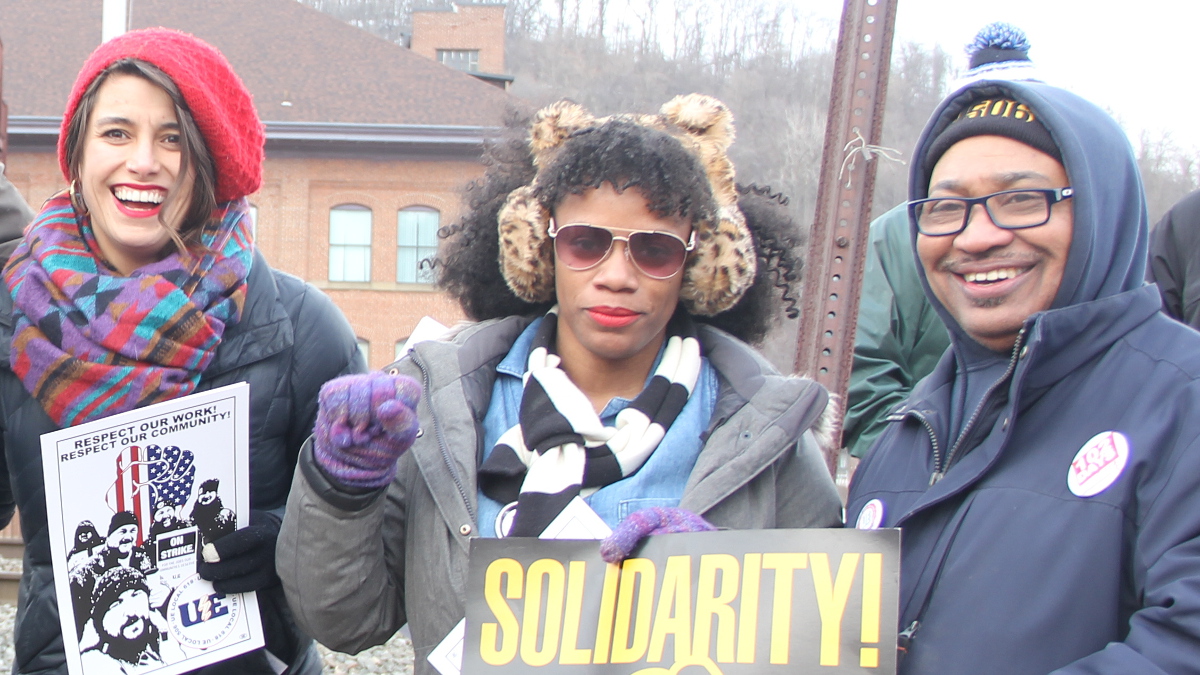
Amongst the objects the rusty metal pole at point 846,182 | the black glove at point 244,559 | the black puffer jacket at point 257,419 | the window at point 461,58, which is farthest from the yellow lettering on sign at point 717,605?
the window at point 461,58

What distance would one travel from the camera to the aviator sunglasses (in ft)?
7.70

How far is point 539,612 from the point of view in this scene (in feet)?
6.42

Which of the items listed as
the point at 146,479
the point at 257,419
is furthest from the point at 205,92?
the point at 146,479

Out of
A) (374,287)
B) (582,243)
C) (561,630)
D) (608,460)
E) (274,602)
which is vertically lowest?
(374,287)

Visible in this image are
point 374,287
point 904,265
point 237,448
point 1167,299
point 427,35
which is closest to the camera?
point 237,448

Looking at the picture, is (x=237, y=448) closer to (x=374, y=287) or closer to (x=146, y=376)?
(x=146, y=376)

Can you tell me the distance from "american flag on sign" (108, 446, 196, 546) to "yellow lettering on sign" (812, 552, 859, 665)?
1406 millimetres

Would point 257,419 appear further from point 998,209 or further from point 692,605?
point 998,209

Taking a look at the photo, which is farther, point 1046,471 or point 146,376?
point 146,376

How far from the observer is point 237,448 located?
248 centimetres

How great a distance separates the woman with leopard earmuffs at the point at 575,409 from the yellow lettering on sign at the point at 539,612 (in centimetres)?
11

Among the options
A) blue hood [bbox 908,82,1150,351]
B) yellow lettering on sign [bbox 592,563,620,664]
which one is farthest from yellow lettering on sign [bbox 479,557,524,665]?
blue hood [bbox 908,82,1150,351]

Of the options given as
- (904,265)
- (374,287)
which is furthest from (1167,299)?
(374,287)

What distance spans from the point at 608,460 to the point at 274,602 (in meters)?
0.92
